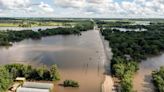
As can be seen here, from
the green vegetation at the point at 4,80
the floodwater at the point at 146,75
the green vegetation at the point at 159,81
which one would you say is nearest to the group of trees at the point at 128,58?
the floodwater at the point at 146,75

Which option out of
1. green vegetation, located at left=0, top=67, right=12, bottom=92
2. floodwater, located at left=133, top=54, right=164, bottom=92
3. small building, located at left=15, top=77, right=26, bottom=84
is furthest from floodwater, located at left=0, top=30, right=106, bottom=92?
green vegetation, located at left=0, top=67, right=12, bottom=92

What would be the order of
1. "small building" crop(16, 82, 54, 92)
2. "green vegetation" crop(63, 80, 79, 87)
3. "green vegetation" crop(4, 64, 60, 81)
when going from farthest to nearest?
"green vegetation" crop(4, 64, 60, 81), "green vegetation" crop(63, 80, 79, 87), "small building" crop(16, 82, 54, 92)

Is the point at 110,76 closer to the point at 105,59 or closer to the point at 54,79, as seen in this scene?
the point at 54,79

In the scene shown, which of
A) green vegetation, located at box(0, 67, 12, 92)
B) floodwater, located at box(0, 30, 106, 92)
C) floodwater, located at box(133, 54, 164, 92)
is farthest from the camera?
floodwater, located at box(0, 30, 106, 92)

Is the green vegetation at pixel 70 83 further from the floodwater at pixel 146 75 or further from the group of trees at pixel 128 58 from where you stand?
the floodwater at pixel 146 75

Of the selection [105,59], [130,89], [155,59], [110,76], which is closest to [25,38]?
[105,59]

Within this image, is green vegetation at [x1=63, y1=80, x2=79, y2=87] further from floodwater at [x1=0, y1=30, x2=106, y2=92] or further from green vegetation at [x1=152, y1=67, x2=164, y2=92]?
green vegetation at [x1=152, y1=67, x2=164, y2=92]

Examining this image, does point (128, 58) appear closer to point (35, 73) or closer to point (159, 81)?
point (159, 81)

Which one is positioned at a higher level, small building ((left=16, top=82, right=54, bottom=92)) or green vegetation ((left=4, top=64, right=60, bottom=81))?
green vegetation ((left=4, top=64, right=60, bottom=81))

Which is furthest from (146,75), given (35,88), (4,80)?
(4,80)
